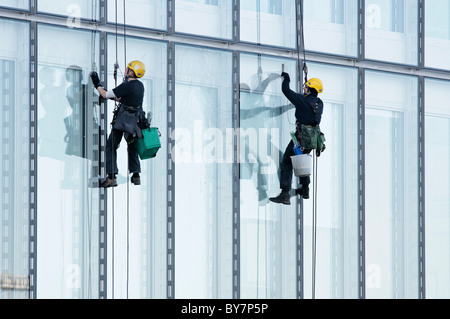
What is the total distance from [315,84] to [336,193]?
6.05 feet

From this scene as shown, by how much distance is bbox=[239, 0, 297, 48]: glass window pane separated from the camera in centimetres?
2177

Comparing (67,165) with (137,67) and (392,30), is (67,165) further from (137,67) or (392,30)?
(392,30)

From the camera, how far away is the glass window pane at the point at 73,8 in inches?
795

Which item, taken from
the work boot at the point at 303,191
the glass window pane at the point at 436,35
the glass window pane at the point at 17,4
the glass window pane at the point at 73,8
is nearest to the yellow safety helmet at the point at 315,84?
the work boot at the point at 303,191

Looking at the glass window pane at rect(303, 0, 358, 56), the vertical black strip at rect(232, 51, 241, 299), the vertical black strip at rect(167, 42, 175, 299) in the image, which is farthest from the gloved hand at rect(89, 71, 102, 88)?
the glass window pane at rect(303, 0, 358, 56)

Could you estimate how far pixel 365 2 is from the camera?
75.0 ft

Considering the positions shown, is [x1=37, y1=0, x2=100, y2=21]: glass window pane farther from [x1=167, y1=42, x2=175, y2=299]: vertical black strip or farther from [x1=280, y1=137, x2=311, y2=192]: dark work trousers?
[x1=280, y1=137, x2=311, y2=192]: dark work trousers

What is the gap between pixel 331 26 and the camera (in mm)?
22516

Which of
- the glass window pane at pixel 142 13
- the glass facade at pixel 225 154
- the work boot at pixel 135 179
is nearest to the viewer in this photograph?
the glass facade at pixel 225 154

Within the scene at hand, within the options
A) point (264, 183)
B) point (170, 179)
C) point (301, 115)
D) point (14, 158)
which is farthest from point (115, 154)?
point (301, 115)

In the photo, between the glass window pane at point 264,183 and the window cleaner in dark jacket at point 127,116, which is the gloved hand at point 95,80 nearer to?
the window cleaner in dark jacket at point 127,116

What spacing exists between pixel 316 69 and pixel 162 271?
3.90 metres

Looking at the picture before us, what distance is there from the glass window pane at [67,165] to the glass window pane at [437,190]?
567 cm

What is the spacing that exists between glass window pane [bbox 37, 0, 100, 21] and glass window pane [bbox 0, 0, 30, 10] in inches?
6.9
